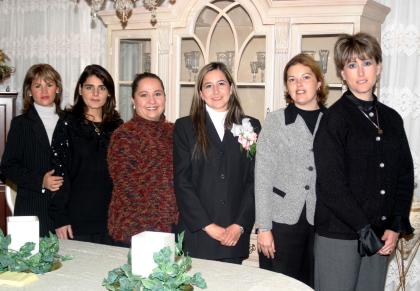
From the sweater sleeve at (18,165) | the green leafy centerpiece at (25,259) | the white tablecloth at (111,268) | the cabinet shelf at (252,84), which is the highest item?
the cabinet shelf at (252,84)

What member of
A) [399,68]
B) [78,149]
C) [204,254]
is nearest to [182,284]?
[204,254]

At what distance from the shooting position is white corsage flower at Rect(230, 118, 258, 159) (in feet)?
7.91

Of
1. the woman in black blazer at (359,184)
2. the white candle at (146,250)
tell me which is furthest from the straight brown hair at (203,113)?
the white candle at (146,250)

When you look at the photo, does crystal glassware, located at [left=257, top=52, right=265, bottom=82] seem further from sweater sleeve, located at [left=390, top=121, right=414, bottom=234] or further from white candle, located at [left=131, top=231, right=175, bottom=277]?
white candle, located at [left=131, top=231, right=175, bottom=277]

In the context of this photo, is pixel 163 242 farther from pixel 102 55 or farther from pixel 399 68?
pixel 102 55

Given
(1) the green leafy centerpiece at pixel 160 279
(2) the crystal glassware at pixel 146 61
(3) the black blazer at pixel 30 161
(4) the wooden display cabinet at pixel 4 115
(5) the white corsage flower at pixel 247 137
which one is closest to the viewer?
(1) the green leafy centerpiece at pixel 160 279

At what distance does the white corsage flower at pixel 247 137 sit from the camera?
2410mm

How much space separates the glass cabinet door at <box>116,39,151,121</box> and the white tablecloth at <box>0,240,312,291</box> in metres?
1.85

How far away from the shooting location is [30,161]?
2.78 metres

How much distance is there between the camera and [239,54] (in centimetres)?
314

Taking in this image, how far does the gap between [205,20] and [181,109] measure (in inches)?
22.1

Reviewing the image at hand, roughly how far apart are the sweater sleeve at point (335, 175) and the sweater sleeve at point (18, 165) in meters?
1.38

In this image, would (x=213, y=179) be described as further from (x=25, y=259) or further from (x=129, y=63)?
(x=129, y=63)

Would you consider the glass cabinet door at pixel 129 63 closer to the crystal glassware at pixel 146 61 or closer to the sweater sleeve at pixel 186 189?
the crystal glassware at pixel 146 61
